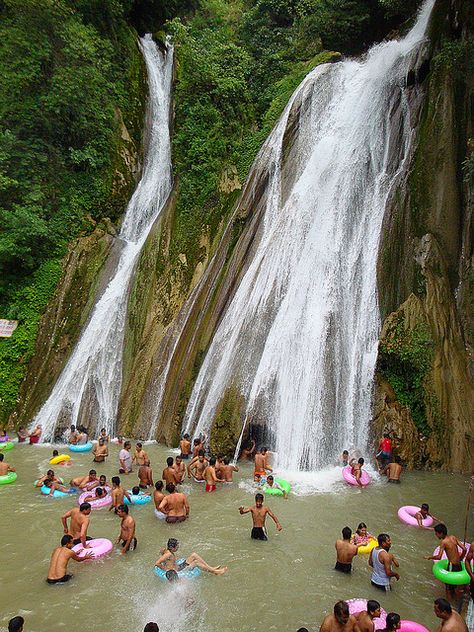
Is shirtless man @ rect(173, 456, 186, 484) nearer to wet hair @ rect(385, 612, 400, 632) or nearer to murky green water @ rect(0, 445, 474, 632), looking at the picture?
murky green water @ rect(0, 445, 474, 632)

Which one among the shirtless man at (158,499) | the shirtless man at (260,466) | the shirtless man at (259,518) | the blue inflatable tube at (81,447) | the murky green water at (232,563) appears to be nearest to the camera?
the murky green water at (232,563)

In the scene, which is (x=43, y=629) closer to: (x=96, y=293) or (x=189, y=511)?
(x=189, y=511)

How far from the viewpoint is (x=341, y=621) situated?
17.8 feet

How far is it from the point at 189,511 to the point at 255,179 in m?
12.5

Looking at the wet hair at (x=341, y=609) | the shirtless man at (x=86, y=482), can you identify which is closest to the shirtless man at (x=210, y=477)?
the shirtless man at (x=86, y=482)

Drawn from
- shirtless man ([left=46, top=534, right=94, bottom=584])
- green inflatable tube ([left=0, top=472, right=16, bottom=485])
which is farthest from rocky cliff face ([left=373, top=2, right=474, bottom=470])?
green inflatable tube ([left=0, top=472, right=16, bottom=485])

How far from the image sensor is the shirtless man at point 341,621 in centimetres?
539

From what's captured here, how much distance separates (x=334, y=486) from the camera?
1055cm

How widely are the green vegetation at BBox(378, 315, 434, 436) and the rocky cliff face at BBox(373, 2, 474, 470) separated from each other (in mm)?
25

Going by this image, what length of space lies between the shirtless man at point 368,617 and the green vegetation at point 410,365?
6.85m

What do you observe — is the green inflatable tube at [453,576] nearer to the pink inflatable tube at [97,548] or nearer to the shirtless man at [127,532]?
the shirtless man at [127,532]

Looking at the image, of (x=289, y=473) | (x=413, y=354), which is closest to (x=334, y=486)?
(x=289, y=473)

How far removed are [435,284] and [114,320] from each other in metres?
11.4

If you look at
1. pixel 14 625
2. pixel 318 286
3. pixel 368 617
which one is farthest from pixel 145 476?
pixel 318 286
